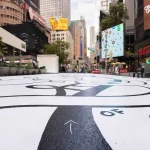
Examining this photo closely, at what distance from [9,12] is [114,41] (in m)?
64.3

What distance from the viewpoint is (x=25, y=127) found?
3.29 meters

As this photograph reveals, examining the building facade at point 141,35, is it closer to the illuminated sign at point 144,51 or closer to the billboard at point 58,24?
the illuminated sign at point 144,51

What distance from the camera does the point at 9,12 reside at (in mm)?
93500

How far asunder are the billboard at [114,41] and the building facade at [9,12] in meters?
59.7

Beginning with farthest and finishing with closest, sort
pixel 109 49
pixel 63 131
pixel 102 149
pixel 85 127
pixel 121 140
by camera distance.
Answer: pixel 109 49 < pixel 85 127 < pixel 63 131 < pixel 121 140 < pixel 102 149

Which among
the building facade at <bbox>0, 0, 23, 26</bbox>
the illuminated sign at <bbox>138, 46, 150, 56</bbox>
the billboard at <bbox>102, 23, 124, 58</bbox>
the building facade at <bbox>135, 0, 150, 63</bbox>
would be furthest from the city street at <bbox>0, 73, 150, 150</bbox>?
the building facade at <bbox>0, 0, 23, 26</bbox>

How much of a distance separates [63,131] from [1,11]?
97.2 meters

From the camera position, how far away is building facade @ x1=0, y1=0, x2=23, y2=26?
9257cm

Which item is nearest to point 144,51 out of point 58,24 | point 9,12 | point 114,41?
point 114,41

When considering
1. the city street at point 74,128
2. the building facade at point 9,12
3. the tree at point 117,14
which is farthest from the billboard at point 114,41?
the building facade at point 9,12

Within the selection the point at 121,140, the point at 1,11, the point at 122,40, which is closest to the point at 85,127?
the point at 121,140

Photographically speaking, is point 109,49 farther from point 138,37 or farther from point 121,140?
point 121,140

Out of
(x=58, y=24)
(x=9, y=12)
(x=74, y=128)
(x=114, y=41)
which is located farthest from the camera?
(x=58, y=24)

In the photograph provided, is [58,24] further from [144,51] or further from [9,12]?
[144,51]
